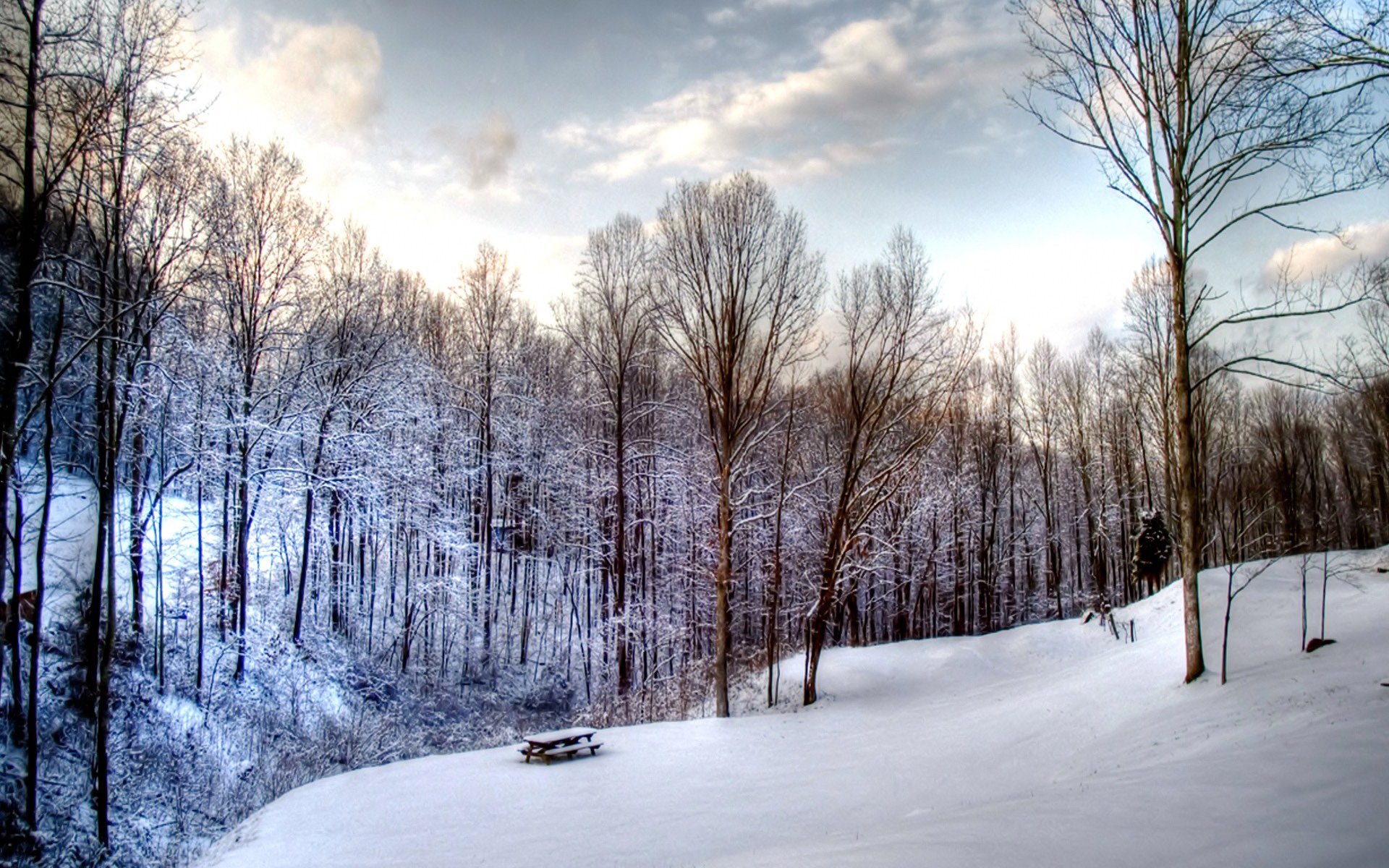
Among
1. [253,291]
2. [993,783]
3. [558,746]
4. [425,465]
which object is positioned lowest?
[558,746]

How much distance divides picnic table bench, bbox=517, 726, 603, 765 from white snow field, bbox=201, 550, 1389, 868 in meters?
0.35

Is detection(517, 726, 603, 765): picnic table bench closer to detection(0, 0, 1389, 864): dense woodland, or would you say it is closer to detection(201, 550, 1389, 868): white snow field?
detection(201, 550, 1389, 868): white snow field

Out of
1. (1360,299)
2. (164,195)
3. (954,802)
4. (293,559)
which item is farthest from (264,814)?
(1360,299)

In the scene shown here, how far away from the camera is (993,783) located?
27.3 ft

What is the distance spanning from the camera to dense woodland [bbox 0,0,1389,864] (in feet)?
→ 27.1

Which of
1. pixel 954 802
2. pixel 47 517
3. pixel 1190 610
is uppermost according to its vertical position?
pixel 47 517

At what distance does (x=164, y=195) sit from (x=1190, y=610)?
16942mm

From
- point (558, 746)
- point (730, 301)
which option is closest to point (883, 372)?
point (730, 301)

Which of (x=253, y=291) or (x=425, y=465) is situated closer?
(x=253, y=291)

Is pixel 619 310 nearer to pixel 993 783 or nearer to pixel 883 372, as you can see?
pixel 883 372

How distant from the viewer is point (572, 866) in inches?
263

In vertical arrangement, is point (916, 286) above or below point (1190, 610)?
above

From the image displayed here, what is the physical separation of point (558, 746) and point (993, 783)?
7063 millimetres

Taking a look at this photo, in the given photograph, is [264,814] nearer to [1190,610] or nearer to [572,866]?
[572,866]
